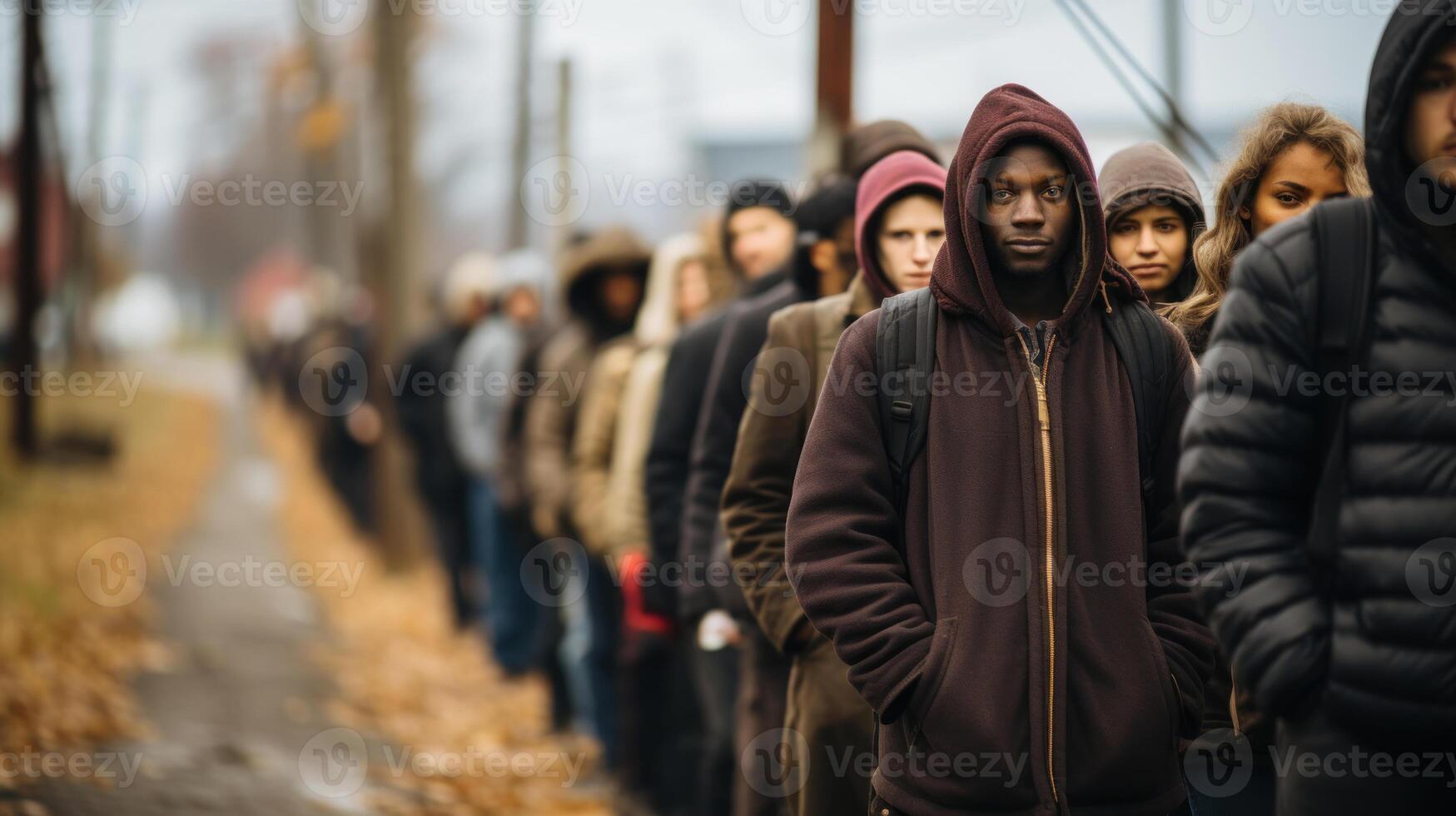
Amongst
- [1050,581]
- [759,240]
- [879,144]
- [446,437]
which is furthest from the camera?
[446,437]

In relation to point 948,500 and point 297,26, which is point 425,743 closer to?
point 948,500

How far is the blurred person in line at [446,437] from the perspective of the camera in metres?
12.8

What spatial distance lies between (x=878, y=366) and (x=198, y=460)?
28169 mm

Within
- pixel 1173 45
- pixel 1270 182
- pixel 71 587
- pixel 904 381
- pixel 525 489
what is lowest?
pixel 71 587

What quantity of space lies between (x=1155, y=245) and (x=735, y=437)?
5.43ft

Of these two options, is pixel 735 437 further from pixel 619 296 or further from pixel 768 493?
pixel 619 296

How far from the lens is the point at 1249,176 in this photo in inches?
156

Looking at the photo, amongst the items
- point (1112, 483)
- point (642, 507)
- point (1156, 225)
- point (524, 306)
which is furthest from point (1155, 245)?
point (524, 306)

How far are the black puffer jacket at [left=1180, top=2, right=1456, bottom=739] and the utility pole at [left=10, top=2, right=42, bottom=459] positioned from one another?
16108 millimetres

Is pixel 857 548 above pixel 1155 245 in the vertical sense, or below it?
below

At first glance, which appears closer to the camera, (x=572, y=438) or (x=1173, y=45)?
(x=572, y=438)

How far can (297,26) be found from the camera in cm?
2783

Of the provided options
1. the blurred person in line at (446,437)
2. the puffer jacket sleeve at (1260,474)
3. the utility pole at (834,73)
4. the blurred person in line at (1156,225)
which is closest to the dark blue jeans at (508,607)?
the blurred person in line at (446,437)

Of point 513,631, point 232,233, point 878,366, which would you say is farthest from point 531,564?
point 232,233
